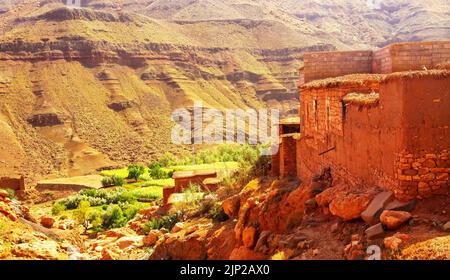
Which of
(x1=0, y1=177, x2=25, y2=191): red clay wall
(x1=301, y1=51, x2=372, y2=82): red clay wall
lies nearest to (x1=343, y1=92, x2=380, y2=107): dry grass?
(x1=301, y1=51, x2=372, y2=82): red clay wall

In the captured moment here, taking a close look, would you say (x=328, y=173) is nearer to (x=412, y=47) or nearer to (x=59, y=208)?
(x=412, y=47)

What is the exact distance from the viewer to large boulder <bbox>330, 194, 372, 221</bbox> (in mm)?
9102

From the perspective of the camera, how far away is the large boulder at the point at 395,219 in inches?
316

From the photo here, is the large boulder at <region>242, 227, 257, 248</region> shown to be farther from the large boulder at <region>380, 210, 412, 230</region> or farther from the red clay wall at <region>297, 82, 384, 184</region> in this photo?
the large boulder at <region>380, 210, 412, 230</region>

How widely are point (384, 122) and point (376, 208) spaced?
150 cm

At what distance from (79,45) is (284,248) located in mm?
64432

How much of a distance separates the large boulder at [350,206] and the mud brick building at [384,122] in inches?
17.1

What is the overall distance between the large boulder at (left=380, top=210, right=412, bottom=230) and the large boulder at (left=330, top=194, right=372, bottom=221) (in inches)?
33.9

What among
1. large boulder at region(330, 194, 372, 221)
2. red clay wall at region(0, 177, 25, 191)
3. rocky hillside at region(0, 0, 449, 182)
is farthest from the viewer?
rocky hillside at region(0, 0, 449, 182)

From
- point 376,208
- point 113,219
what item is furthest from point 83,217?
point 376,208

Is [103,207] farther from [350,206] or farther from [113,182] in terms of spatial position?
[350,206]

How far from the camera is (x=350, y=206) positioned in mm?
9281

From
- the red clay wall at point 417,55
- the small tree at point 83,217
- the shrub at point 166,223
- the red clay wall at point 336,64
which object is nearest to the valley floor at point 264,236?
the shrub at point 166,223
